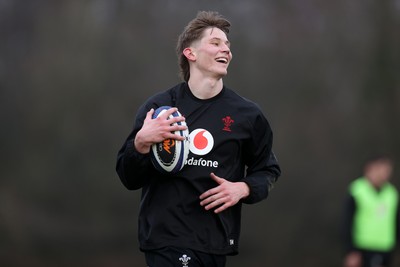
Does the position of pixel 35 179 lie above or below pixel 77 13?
below

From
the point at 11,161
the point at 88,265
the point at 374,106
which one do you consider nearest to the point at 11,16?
the point at 11,161

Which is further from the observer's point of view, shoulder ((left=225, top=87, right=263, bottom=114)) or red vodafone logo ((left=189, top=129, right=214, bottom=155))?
shoulder ((left=225, top=87, right=263, bottom=114))

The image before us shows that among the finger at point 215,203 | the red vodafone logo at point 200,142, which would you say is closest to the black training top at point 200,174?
the red vodafone logo at point 200,142

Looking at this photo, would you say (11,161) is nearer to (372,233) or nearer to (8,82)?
(8,82)

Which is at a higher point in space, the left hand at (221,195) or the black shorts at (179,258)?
the left hand at (221,195)

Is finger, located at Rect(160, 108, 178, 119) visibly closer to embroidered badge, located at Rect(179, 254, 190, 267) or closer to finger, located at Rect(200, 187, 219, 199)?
finger, located at Rect(200, 187, 219, 199)

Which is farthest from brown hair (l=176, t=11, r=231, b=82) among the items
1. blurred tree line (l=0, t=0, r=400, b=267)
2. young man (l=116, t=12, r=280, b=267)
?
blurred tree line (l=0, t=0, r=400, b=267)

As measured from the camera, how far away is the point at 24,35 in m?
15.8

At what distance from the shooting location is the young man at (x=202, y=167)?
413cm

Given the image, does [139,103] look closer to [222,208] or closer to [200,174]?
[200,174]

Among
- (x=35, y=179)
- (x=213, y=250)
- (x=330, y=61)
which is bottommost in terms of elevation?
(x=213, y=250)

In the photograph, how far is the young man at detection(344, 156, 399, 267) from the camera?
7.91 m

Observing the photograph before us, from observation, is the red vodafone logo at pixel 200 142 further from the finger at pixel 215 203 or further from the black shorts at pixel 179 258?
the black shorts at pixel 179 258

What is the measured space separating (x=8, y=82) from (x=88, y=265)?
13.0 ft
